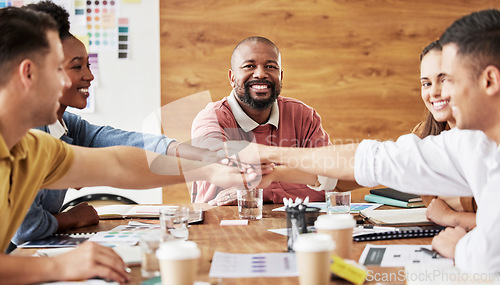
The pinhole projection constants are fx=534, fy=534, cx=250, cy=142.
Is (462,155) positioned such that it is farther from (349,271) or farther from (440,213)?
(349,271)

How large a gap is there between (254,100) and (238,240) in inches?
55.2

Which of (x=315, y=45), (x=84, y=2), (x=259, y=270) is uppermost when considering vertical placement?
(x=84, y=2)

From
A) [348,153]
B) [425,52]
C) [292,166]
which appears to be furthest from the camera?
[425,52]

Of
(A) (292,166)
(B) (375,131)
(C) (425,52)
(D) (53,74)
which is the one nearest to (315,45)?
(B) (375,131)

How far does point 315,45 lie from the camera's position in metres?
3.64

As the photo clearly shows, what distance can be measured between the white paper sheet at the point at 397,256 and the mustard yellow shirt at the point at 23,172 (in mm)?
887

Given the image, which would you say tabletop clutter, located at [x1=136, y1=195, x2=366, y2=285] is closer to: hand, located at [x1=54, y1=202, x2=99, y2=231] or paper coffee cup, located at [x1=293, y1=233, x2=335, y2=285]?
paper coffee cup, located at [x1=293, y1=233, x2=335, y2=285]

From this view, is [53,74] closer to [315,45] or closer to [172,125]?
[172,125]

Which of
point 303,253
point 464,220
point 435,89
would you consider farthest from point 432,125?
point 303,253

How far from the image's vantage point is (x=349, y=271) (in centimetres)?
115

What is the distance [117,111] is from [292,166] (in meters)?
2.00

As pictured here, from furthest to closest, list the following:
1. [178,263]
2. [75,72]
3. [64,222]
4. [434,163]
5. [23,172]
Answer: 1. [75,72]
2. [64,222]
3. [434,163]
4. [23,172]
5. [178,263]

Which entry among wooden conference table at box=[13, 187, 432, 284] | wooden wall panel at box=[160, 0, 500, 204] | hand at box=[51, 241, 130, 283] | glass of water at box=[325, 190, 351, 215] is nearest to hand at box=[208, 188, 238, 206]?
wooden conference table at box=[13, 187, 432, 284]

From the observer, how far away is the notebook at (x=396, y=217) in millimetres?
1791
